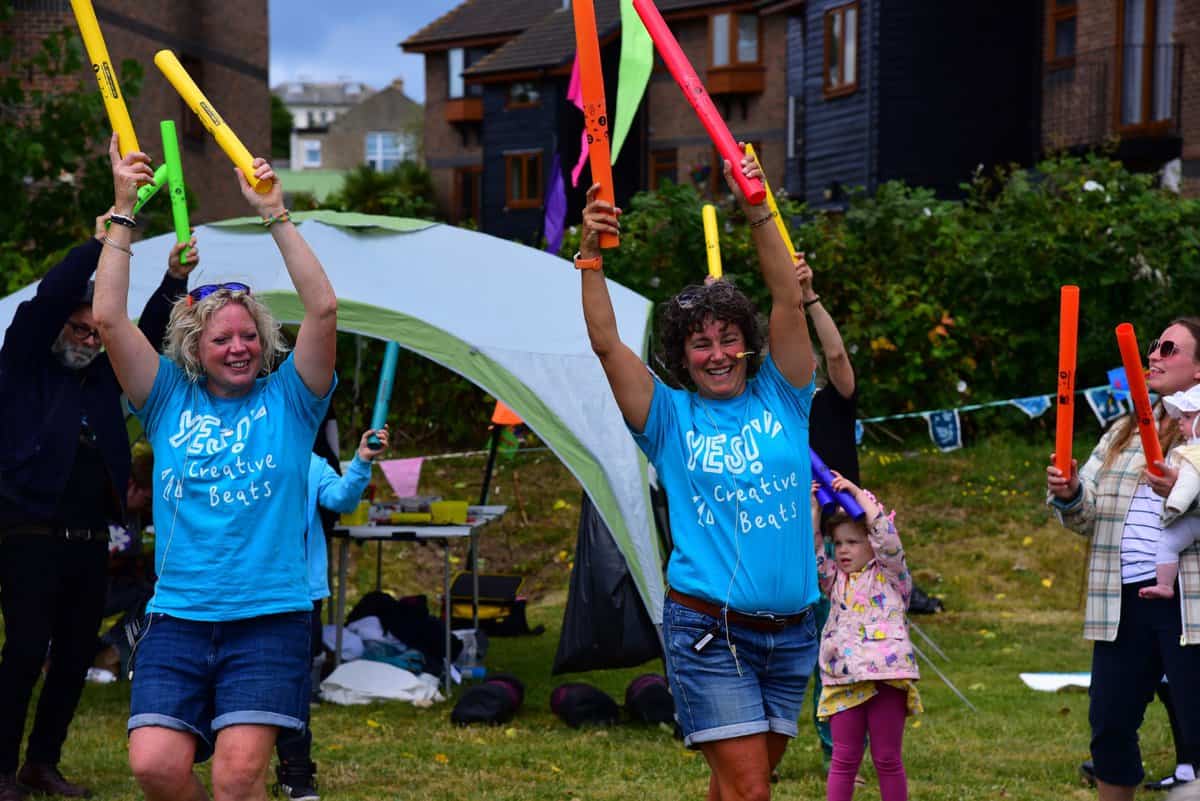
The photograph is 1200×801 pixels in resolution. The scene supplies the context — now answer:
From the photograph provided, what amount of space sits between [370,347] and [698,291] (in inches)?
401

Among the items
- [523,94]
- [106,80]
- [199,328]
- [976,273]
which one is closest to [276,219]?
[199,328]

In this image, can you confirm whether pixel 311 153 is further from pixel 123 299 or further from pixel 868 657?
pixel 123 299

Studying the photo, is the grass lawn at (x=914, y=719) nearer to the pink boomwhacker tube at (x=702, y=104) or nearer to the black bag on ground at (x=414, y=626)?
the black bag on ground at (x=414, y=626)

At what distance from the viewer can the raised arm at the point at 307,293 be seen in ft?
12.7

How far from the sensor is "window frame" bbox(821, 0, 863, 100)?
917 inches

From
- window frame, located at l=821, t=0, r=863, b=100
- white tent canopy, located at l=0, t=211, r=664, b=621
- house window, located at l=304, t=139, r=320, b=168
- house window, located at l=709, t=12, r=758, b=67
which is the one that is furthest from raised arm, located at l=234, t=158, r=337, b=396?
house window, located at l=304, t=139, r=320, b=168

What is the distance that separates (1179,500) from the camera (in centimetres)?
452

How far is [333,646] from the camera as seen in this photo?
8688 millimetres

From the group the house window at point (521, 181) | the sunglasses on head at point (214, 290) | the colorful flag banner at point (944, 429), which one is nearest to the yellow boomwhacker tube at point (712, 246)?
the sunglasses on head at point (214, 290)

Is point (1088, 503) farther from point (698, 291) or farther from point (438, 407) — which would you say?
point (438, 407)

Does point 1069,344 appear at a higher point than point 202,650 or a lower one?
higher

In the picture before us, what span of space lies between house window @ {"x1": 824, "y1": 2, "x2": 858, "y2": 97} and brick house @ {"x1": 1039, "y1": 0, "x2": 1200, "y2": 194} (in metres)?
3.40

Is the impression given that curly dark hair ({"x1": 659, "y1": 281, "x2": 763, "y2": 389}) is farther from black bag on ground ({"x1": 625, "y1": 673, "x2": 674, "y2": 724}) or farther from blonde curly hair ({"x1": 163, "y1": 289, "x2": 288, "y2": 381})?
black bag on ground ({"x1": 625, "y1": 673, "x2": 674, "y2": 724})

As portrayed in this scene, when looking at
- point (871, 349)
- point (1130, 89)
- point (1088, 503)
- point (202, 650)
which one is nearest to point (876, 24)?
point (1130, 89)
